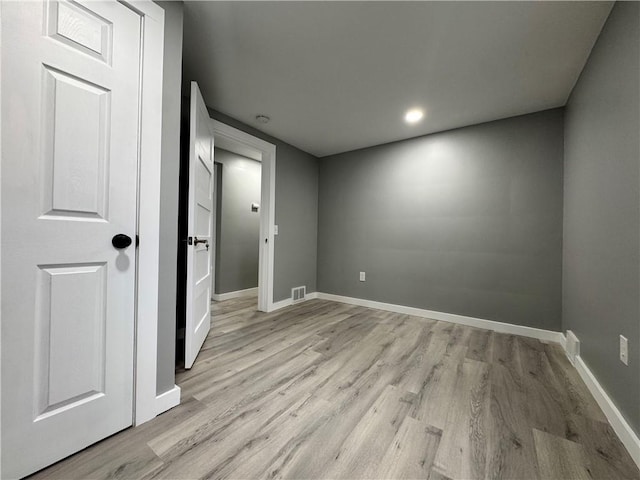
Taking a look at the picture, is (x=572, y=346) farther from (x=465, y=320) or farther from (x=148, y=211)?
(x=148, y=211)

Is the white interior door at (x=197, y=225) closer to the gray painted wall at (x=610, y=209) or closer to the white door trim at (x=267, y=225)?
the white door trim at (x=267, y=225)

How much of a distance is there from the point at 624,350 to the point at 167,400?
Result: 2.29 metres

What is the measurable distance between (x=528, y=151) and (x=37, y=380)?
12.3ft

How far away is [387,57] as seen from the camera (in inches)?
67.6

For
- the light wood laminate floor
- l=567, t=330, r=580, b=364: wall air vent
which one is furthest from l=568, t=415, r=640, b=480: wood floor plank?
l=567, t=330, r=580, b=364: wall air vent

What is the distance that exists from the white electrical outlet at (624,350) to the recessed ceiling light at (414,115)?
7.20ft

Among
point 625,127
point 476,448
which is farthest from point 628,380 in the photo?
point 625,127

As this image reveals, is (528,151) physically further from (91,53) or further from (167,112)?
Answer: (91,53)

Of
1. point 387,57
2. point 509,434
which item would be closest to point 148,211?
point 387,57

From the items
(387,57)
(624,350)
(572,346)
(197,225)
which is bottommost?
(572,346)

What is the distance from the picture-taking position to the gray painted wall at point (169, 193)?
1.29m

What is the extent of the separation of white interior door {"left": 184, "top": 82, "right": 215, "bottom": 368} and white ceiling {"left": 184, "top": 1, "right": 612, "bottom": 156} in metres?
0.44

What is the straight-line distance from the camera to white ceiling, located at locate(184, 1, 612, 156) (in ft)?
4.57

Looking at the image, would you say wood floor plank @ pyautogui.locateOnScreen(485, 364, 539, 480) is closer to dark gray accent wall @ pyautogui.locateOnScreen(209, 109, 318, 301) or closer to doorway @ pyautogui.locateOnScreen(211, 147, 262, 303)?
dark gray accent wall @ pyautogui.locateOnScreen(209, 109, 318, 301)
